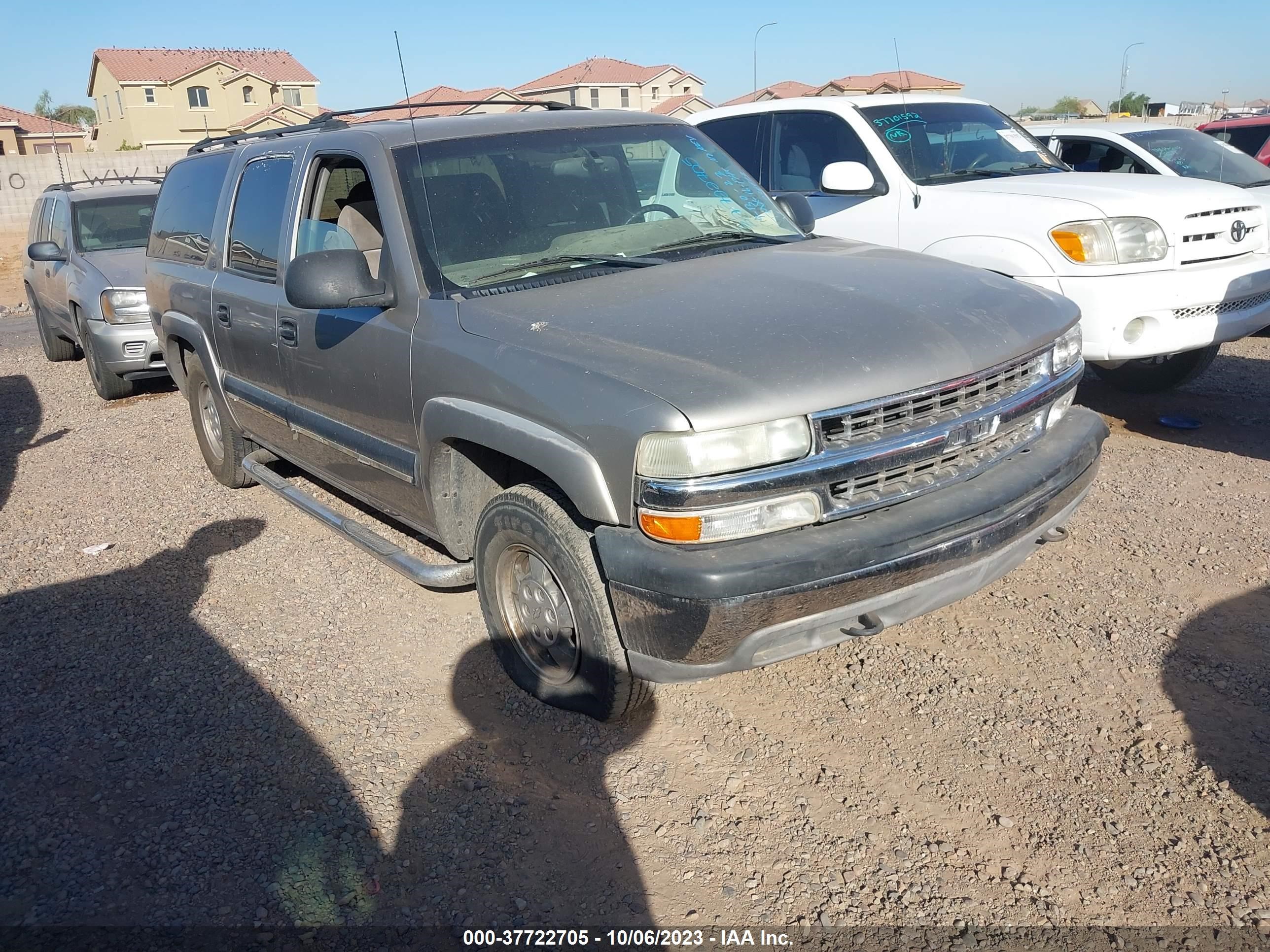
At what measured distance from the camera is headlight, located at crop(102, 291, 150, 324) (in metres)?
8.73

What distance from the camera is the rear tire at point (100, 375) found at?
29.5 ft

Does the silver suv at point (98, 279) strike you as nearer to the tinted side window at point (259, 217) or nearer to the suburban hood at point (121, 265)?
the suburban hood at point (121, 265)

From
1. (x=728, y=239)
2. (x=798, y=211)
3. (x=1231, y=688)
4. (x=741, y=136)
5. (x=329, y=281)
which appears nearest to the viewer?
(x=1231, y=688)

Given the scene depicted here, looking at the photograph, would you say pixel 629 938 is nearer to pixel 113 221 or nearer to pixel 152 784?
pixel 152 784

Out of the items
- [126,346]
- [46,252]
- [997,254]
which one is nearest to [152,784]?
[997,254]

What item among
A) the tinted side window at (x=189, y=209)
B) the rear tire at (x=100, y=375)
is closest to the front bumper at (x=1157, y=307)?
the tinted side window at (x=189, y=209)

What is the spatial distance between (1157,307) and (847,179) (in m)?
→ 1.91

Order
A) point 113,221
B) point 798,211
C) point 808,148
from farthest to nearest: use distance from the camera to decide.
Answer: point 113,221 → point 808,148 → point 798,211

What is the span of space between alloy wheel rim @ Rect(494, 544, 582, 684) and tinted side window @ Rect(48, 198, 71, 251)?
27.6 feet

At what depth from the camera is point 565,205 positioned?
4039 mm

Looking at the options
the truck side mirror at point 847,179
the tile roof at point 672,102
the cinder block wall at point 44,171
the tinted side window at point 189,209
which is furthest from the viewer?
the tile roof at point 672,102

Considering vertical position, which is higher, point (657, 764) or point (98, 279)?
point (98, 279)

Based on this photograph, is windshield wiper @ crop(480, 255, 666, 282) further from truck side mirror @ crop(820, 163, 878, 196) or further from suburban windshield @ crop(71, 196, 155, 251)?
suburban windshield @ crop(71, 196, 155, 251)

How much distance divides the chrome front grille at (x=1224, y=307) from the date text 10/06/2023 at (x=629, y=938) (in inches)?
184
